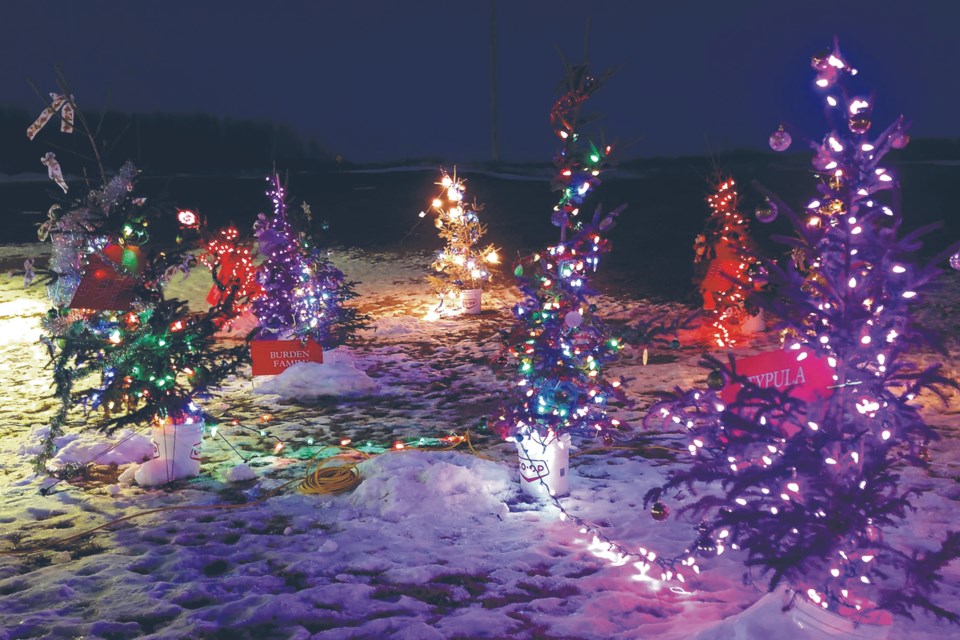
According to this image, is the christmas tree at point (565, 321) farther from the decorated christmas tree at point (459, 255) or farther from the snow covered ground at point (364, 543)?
the decorated christmas tree at point (459, 255)

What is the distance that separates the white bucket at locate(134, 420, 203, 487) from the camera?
7293 millimetres

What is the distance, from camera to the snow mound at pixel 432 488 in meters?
6.50

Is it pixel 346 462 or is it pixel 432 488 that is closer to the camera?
pixel 432 488

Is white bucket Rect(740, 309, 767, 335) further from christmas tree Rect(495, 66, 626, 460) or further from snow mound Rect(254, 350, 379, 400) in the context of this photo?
christmas tree Rect(495, 66, 626, 460)

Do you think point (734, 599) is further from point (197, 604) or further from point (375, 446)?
point (375, 446)

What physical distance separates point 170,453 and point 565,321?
4.19 metres

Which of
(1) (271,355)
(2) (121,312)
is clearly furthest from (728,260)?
(2) (121,312)

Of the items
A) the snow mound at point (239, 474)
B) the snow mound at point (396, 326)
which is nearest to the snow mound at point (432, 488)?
the snow mound at point (239, 474)

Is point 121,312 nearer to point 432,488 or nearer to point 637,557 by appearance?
point 432,488

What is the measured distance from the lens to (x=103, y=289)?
6801mm

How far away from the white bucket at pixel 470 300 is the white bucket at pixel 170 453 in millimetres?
8619

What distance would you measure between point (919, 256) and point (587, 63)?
62.0 ft

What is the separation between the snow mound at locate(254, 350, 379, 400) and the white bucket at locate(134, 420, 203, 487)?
9.03 ft

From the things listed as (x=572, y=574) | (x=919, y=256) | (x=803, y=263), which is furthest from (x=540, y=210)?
(x=572, y=574)
